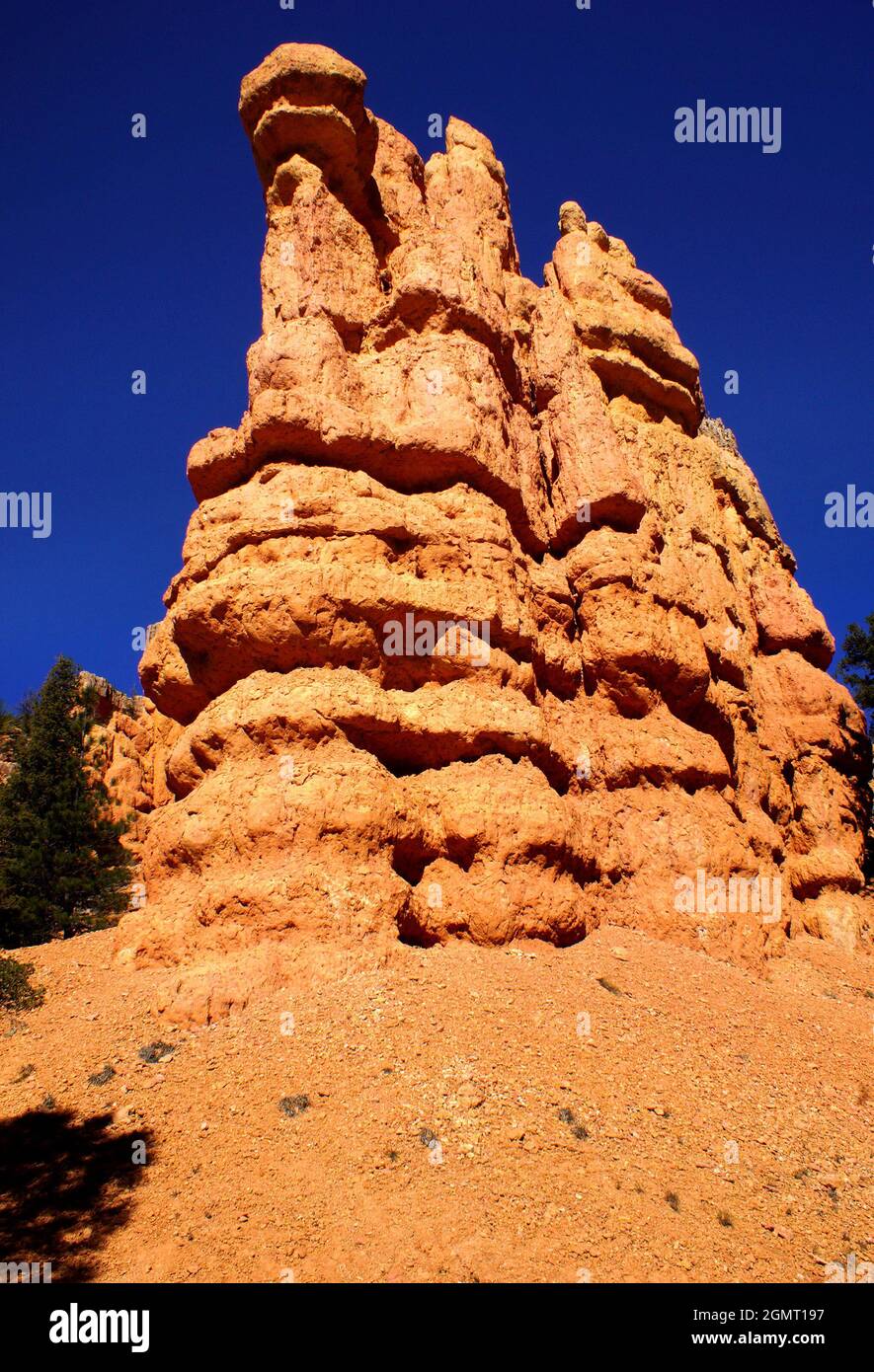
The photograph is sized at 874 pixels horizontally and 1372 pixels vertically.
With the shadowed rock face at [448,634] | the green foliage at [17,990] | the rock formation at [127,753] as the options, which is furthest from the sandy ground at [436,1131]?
the rock formation at [127,753]

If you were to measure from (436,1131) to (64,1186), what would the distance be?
A: 310 centimetres

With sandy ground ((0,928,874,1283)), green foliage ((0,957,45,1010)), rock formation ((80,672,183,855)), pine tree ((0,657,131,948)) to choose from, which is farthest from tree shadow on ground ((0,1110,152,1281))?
rock formation ((80,672,183,855))

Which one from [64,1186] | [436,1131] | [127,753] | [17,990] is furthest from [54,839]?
[436,1131]

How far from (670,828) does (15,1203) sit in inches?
407

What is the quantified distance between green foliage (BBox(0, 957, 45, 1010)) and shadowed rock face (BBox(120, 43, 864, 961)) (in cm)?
142

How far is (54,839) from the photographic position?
23781mm

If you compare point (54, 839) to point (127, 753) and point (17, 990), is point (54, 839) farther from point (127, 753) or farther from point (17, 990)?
point (17, 990)

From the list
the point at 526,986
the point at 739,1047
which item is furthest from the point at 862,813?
the point at 526,986

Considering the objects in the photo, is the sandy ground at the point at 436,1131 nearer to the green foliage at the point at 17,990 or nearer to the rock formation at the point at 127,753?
the green foliage at the point at 17,990

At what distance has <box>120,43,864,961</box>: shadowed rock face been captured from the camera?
10102 mm

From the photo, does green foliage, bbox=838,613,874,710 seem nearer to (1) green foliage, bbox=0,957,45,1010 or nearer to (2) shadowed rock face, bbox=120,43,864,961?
(2) shadowed rock face, bbox=120,43,864,961

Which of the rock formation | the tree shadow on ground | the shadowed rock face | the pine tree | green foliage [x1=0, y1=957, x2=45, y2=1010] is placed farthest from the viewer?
the rock formation

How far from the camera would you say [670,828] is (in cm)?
1266

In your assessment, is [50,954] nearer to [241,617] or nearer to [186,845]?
[186,845]
